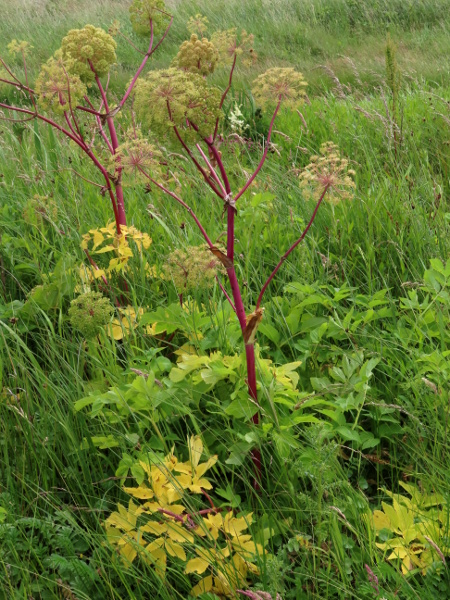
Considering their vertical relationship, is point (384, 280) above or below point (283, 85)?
below

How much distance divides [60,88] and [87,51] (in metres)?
0.16

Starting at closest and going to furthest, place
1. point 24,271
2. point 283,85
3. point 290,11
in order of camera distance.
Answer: point 283,85 < point 24,271 < point 290,11

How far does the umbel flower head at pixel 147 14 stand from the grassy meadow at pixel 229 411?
558mm

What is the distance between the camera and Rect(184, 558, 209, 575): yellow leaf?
1.32 m

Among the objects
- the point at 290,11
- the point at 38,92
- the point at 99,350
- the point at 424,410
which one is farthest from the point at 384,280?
the point at 290,11

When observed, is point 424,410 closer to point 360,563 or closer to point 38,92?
point 360,563

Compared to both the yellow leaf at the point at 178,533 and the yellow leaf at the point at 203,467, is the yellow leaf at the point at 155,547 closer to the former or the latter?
the yellow leaf at the point at 178,533

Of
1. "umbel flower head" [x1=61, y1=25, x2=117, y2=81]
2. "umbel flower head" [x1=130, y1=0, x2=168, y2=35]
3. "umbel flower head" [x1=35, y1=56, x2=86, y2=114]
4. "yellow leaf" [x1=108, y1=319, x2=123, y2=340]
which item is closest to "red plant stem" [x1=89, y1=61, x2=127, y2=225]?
"umbel flower head" [x1=61, y1=25, x2=117, y2=81]

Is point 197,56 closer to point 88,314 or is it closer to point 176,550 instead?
point 88,314

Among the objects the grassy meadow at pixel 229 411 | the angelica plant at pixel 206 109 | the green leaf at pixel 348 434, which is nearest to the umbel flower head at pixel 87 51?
the grassy meadow at pixel 229 411

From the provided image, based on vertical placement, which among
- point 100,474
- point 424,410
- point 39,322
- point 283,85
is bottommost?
point 424,410

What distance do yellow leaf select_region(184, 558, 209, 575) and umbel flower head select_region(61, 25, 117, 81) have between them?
1.56 metres

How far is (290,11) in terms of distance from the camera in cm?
1088

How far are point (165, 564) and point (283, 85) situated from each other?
4.03 ft
